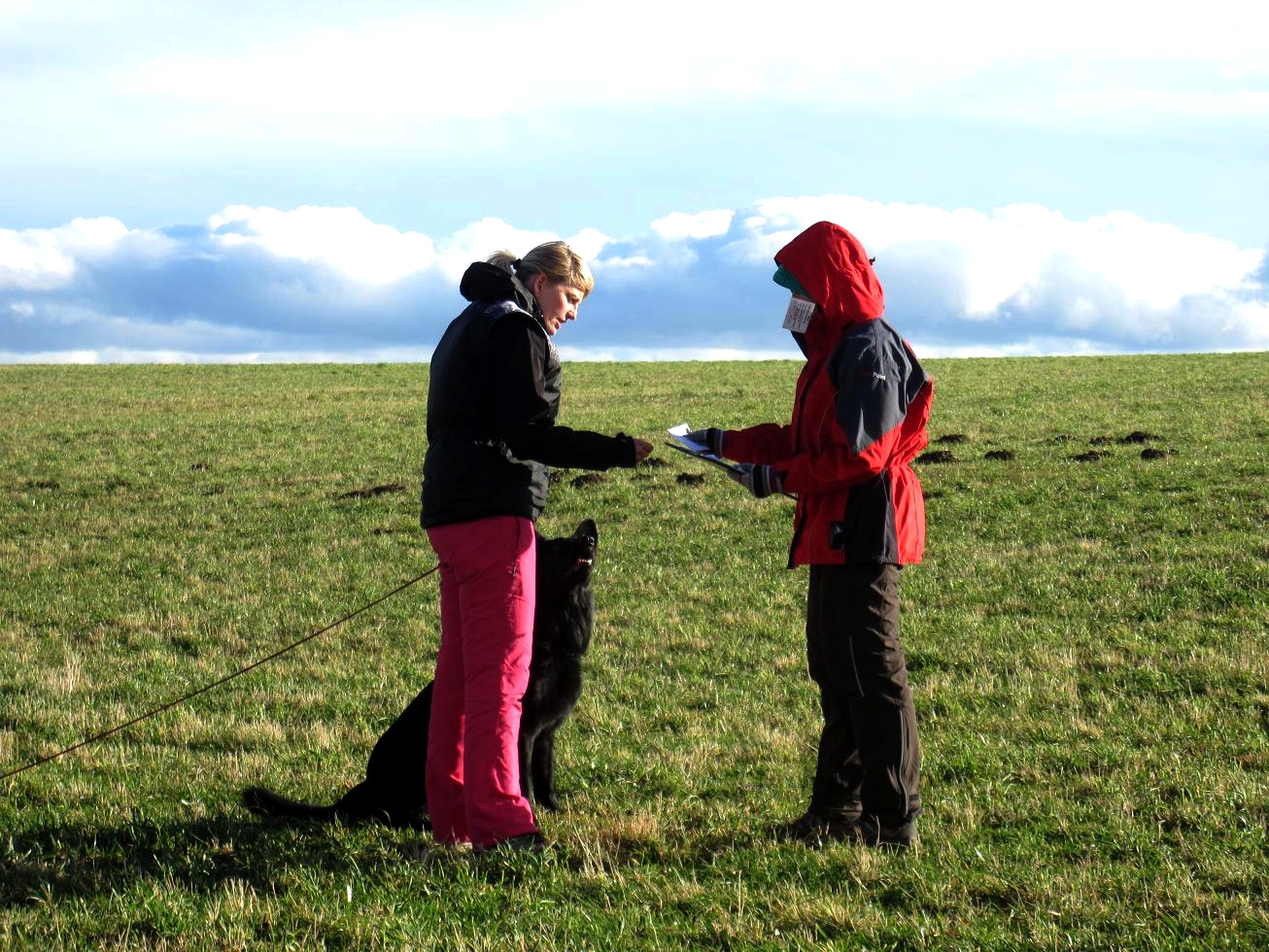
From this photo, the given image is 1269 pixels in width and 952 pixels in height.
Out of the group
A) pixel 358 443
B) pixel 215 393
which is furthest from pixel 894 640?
pixel 215 393

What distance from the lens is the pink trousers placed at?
4.60 meters

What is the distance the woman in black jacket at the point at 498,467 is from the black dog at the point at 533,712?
42 centimetres

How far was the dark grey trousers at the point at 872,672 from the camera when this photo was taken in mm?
4785

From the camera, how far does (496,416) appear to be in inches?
179

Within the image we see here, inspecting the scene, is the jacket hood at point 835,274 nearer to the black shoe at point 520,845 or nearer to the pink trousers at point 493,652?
the pink trousers at point 493,652

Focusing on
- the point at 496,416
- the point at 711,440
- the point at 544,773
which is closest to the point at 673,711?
the point at 544,773

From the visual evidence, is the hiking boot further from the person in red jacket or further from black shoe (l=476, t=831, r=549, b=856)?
black shoe (l=476, t=831, r=549, b=856)

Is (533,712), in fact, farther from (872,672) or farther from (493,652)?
(872,672)

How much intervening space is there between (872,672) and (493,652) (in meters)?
1.43

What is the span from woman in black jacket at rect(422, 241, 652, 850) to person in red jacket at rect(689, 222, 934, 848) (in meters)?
0.70

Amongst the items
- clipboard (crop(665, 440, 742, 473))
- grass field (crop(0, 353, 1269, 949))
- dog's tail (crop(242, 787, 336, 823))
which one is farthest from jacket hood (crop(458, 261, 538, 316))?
dog's tail (crop(242, 787, 336, 823))

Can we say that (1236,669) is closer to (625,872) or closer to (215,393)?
(625,872)

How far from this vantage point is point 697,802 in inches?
226

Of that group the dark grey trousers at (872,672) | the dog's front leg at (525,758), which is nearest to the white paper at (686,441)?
the dark grey trousers at (872,672)
